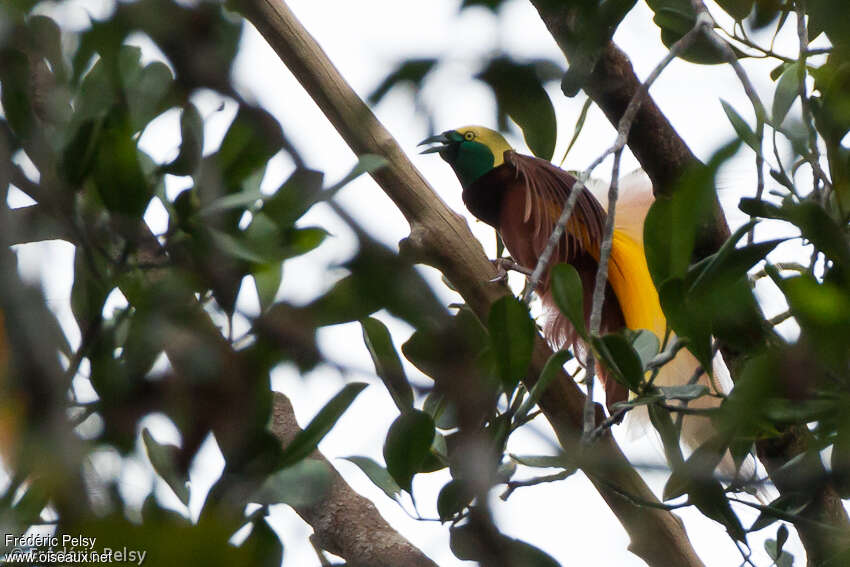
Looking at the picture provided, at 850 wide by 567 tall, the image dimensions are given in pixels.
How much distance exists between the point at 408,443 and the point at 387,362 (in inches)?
3.6

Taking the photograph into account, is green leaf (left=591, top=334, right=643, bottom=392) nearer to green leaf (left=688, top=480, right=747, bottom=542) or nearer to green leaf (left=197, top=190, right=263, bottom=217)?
green leaf (left=688, top=480, right=747, bottom=542)

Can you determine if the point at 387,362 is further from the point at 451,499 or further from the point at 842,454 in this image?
the point at 842,454

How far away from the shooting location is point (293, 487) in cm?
55

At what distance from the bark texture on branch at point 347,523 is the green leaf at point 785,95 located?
0.65 meters

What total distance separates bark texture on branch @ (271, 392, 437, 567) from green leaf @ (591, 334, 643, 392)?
0.50 m

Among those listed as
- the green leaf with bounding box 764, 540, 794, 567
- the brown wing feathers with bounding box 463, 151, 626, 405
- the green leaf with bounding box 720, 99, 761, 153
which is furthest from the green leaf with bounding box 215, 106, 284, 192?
the brown wing feathers with bounding box 463, 151, 626, 405

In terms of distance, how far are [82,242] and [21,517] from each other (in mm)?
169

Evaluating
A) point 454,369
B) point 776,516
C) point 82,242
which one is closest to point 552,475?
point 776,516

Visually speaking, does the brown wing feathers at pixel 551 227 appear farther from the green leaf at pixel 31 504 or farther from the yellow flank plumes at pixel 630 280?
the green leaf at pixel 31 504

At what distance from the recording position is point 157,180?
593 mm

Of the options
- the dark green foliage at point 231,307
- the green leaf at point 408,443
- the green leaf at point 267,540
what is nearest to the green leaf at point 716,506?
the dark green foliage at point 231,307

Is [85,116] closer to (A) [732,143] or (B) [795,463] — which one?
(A) [732,143]

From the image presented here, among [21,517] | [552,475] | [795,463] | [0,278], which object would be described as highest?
[795,463]

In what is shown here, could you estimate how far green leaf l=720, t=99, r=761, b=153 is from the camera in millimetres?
868
